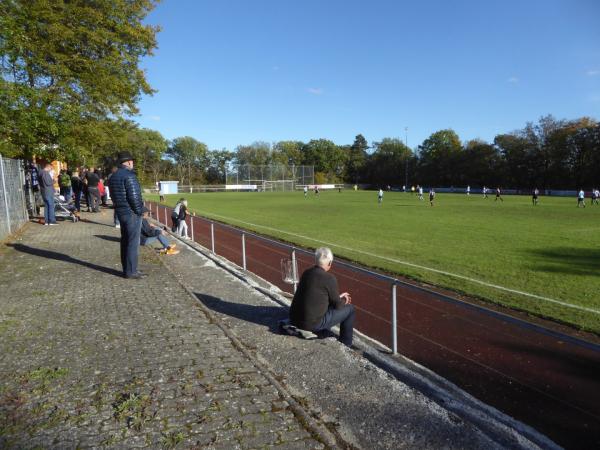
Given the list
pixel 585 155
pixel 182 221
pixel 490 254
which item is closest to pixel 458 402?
pixel 490 254

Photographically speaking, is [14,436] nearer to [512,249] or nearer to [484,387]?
[484,387]

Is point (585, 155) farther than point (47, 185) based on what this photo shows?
Yes

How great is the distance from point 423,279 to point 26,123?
11.7m

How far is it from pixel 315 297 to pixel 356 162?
116596 mm

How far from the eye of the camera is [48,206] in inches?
560

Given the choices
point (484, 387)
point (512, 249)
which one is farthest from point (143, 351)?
point (512, 249)

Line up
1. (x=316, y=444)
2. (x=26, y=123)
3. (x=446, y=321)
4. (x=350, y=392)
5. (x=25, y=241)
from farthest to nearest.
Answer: (x=26, y=123)
(x=25, y=241)
(x=446, y=321)
(x=350, y=392)
(x=316, y=444)

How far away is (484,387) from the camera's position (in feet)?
14.5

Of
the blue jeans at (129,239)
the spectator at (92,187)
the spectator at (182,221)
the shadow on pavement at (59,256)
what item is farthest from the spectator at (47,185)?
the blue jeans at (129,239)

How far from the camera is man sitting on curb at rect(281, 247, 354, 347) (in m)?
→ 4.66

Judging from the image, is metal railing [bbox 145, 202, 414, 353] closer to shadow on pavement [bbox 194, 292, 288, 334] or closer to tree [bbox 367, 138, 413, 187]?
shadow on pavement [bbox 194, 292, 288, 334]

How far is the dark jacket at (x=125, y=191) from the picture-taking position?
279 inches

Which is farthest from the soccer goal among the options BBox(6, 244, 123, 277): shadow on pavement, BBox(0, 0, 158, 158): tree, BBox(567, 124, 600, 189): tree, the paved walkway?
the paved walkway

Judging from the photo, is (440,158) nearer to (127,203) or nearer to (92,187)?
(92,187)
